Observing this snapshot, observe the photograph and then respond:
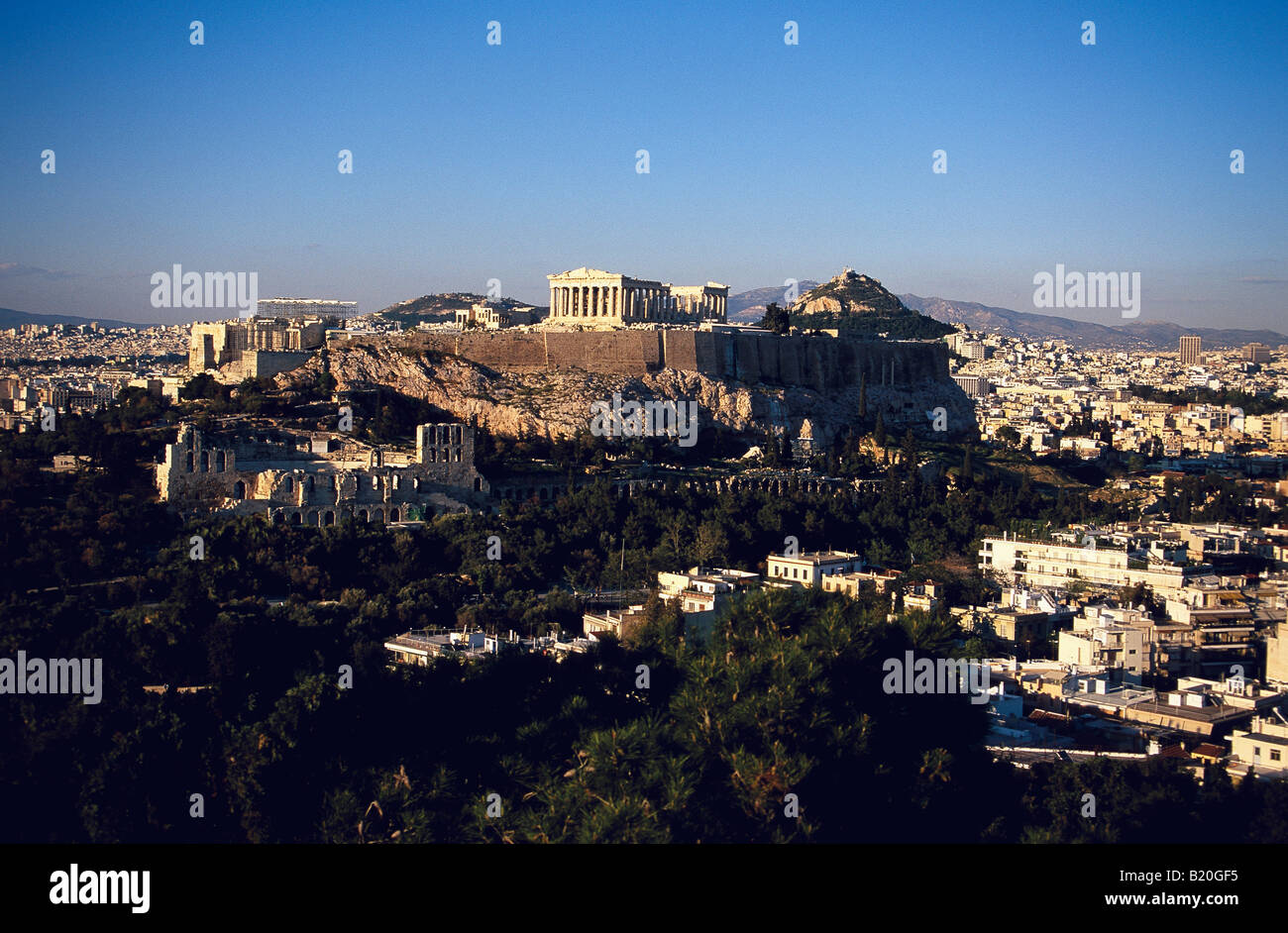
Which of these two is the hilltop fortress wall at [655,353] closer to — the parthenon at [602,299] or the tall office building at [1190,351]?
the parthenon at [602,299]

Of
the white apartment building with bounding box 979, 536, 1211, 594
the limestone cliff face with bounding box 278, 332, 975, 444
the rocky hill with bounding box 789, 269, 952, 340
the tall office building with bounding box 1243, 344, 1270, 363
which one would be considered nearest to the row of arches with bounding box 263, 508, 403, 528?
the limestone cliff face with bounding box 278, 332, 975, 444

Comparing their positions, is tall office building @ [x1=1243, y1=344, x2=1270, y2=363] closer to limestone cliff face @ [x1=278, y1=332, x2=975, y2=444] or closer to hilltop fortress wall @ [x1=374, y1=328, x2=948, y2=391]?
limestone cliff face @ [x1=278, y1=332, x2=975, y2=444]

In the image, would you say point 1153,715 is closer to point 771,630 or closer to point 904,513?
point 771,630

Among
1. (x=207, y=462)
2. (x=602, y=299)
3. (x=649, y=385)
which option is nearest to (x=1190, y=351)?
(x=602, y=299)

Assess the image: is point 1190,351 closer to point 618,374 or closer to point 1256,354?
point 1256,354
